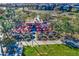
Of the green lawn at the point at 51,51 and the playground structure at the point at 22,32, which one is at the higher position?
the playground structure at the point at 22,32

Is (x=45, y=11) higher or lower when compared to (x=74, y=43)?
higher

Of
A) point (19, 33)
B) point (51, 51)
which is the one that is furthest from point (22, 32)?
point (51, 51)

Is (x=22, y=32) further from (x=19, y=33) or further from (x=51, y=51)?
(x=51, y=51)

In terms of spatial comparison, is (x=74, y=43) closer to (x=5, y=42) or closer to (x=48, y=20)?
(x=48, y=20)

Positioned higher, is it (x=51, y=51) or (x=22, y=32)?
(x=22, y=32)

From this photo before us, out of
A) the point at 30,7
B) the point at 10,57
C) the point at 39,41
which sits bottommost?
the point at 10,57

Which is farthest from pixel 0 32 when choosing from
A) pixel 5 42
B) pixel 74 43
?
pixel 74 43

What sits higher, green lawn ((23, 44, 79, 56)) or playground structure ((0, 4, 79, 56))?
playground structure ((0, 4, 79, 56))
